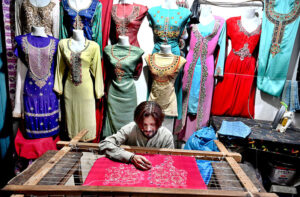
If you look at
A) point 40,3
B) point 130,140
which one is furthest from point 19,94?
point 130,140

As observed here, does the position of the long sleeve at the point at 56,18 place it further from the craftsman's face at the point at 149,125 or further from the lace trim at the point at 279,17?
the lace trim at the point at 279,17

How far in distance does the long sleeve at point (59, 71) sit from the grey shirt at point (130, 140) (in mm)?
962

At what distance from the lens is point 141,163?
1.27m

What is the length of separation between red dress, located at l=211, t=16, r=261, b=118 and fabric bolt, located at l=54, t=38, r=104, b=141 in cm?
161

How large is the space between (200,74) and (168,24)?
741 millimetres

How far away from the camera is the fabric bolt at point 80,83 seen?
6.29ft

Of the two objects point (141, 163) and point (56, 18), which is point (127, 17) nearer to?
point (56, 18)

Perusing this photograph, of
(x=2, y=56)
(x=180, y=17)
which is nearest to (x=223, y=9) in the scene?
(x=180, y=17)

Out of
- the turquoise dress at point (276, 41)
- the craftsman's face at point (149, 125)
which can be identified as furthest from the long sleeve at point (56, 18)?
the turquoise dress at point (276, 41)

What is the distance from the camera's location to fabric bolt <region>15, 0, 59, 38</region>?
6.33ft

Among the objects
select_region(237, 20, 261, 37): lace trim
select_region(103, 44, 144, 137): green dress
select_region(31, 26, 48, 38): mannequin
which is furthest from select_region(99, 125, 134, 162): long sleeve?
select_region(237, 20, 261, 37): lace trim

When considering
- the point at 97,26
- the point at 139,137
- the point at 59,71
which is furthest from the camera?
the point at 97,26

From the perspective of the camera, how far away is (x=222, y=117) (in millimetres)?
2434

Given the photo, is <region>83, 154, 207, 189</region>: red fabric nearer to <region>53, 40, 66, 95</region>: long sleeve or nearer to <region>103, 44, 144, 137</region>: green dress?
<region>103, 44, 144, 137</region>: green dress
